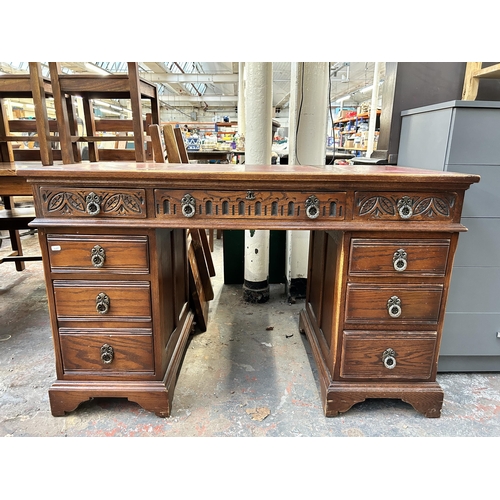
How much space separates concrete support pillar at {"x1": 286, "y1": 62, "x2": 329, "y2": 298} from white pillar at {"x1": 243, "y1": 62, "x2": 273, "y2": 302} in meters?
0.15

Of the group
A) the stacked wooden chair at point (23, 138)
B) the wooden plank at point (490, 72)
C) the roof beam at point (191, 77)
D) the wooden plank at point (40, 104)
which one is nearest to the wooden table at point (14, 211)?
the stacked wooden chair at point (23, 138)

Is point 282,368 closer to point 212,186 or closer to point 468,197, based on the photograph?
point 212,186

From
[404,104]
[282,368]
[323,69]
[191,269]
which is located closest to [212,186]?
[191,269]

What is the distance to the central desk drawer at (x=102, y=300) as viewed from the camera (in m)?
1.29

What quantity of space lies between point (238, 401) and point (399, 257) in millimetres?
869

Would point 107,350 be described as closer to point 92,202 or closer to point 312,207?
point 92,202

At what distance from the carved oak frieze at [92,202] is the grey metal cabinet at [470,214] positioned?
3.98ft

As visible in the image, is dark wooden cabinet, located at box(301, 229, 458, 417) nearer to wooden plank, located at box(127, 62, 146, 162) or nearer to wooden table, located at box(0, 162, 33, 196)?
wooden table, located at box(0, 162, 33, 196)

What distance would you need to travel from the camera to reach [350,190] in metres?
1.21

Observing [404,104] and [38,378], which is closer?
Answer: [38,378]

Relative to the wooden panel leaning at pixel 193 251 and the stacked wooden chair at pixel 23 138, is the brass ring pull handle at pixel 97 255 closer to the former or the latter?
the stacked wooden chair at pixel 23 138

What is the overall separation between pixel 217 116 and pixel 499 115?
1638 centimetres

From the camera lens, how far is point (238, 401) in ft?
4.86

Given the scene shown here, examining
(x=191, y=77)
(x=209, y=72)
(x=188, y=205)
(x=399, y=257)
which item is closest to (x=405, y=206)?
(x=399, y=257)
